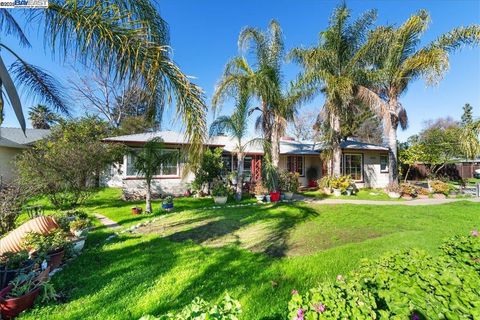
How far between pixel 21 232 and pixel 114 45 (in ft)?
14.3

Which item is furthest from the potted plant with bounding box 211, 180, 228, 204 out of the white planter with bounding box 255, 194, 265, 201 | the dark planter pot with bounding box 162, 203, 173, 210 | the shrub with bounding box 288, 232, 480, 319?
the shrub with bounding box 288, 232, 480, 319

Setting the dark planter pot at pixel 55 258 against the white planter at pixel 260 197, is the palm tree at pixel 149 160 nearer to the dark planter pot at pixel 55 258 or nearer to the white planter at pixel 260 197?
the dark planter pot at pixel 55 258

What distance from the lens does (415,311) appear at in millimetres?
1628

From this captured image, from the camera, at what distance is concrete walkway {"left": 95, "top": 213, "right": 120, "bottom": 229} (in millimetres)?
7684

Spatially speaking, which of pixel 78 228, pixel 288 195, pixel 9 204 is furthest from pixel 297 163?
pixel 9 204

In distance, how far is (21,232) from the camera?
197 inches

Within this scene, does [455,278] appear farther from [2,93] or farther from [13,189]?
[13,189]

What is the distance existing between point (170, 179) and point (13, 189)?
26.3 ft

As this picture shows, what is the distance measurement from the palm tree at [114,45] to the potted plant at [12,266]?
222 cm

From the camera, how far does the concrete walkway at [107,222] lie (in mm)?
7684

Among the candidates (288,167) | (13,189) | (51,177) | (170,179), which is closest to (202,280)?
(13,189)

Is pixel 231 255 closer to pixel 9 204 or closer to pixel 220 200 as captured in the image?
pixel 9 204

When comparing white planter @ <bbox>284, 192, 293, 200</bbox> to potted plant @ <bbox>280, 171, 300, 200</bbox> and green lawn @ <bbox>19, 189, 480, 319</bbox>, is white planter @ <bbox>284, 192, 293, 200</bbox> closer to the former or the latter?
potted plant @ <bbox>280, 171, 300, 200</bbox>

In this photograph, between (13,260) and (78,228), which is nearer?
(13,260)
